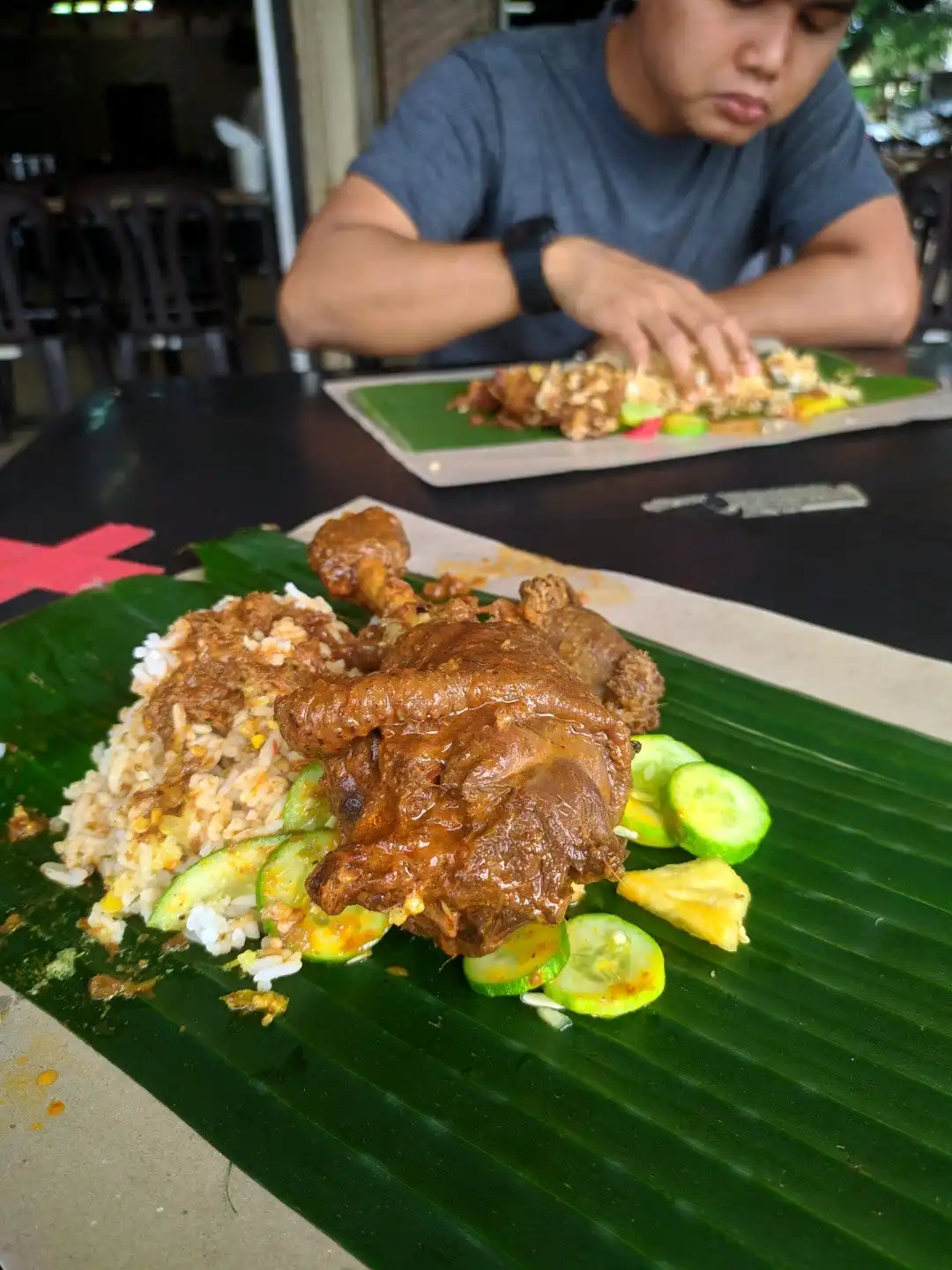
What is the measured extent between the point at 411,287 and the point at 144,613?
2501 mm

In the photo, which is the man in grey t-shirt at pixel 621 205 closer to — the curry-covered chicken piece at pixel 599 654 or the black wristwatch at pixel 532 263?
the black wristwatch at pixel 532 263

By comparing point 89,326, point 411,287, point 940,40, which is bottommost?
point 89,326

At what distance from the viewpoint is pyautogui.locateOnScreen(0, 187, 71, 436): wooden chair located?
26.9 feet

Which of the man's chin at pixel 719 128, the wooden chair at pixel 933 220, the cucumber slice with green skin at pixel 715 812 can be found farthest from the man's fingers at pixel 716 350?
the wooden chair at pixel 933 220

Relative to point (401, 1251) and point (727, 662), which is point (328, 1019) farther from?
point (727, 662)

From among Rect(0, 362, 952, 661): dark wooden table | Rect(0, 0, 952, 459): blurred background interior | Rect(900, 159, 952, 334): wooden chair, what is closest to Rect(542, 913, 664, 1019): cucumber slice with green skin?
Rect(0, 362, 952, 661): dark wooden table

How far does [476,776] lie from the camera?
1.53 m

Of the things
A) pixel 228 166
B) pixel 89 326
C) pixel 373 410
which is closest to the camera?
pixel 373 410

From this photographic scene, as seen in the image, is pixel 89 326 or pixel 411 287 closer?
pixel 411 287

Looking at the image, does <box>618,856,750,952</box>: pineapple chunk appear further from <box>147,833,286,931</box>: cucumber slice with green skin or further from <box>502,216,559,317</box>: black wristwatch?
<box>502,216,559,317</box>: black wristwatch

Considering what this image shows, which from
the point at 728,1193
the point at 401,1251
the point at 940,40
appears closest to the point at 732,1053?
the point at 728,1193

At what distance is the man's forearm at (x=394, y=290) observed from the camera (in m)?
4.42

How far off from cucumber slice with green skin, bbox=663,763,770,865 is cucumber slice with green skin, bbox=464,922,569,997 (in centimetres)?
35

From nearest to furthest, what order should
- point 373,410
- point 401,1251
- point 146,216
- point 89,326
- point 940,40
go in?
1. point 401,1251
2. point 373,410
3. point 146,216
4. point 89,326
5. point 940,40
